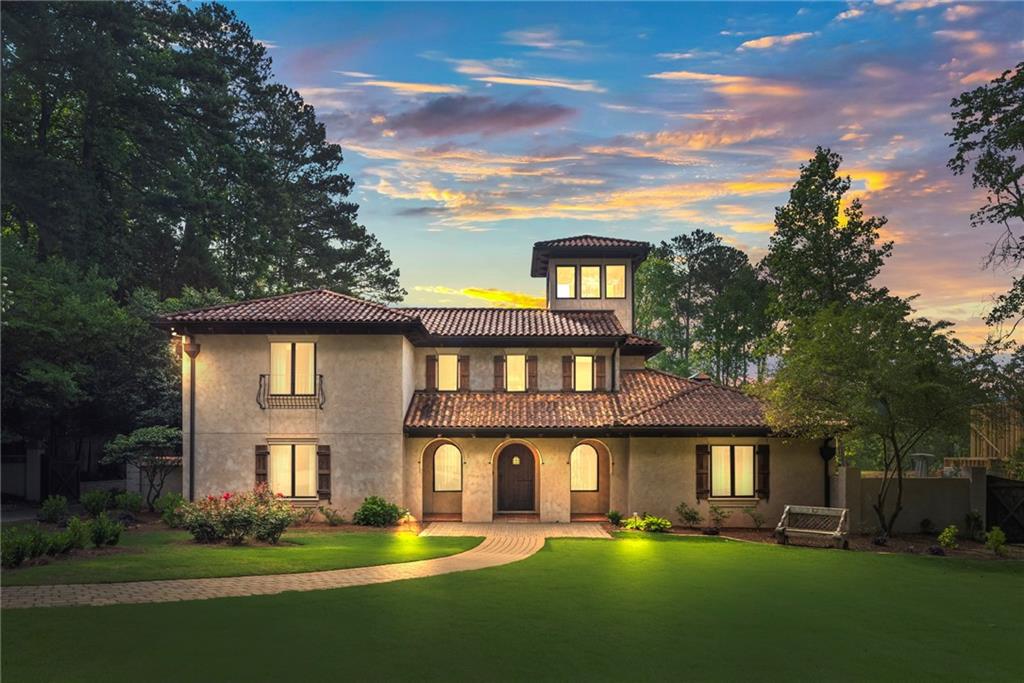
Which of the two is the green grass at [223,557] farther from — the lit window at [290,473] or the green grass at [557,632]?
the lit window at [290,473]

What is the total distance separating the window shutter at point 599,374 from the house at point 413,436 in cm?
139

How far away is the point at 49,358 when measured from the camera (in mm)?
30109

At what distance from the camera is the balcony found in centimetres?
2638

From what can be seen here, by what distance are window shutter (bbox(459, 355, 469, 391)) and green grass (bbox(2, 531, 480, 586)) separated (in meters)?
7.81

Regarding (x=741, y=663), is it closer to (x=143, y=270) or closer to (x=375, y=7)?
(x=375, y=7)

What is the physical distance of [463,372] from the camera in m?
30.3

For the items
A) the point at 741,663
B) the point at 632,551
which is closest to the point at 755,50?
the point at 632,551

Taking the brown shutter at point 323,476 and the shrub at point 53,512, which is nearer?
the shrub at point 53,512

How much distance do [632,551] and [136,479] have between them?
17.4m

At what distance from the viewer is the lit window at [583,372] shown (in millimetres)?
30328

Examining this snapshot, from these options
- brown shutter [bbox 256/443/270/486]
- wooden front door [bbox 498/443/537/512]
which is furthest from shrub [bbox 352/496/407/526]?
wooden front door [bbox 498/443/537/512]

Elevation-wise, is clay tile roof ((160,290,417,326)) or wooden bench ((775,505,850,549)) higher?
clay tile roof ((160,290,417,326))

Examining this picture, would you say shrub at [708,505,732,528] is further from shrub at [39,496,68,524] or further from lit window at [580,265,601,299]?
shrub at [39,496,68,524]

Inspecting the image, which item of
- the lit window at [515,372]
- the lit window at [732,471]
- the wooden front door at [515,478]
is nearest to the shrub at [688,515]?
the lit window at [732,471]
